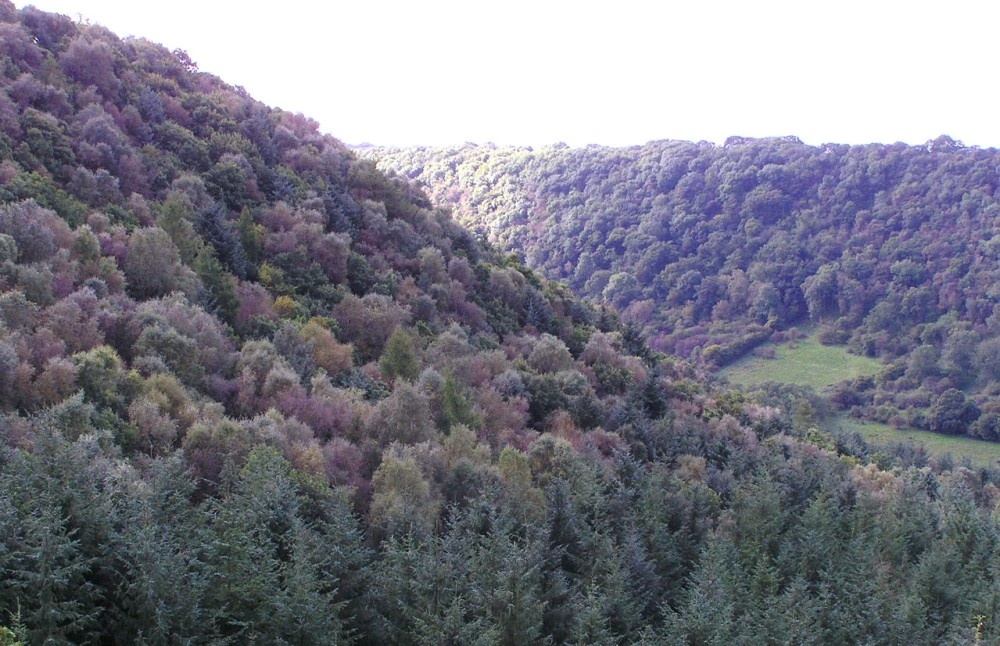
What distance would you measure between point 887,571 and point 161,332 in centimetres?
2383

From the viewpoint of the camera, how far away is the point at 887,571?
25.6 metres

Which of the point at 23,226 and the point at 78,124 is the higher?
the point at 78,124

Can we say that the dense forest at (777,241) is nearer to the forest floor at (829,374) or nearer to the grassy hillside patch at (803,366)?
the forest floor at (829,374)

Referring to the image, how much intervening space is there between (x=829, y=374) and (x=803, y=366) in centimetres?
395

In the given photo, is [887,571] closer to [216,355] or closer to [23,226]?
[216,355]

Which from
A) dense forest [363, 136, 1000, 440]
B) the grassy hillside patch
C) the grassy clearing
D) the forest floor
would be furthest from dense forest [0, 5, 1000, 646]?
dense forest [363, 136, 1000, 440]

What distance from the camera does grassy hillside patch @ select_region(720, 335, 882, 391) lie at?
104188mm

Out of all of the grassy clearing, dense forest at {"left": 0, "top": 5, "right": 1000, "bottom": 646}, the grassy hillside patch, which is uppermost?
dense forest at {"left": 0, "top": 5, "right": 1000, "bottom": 646}

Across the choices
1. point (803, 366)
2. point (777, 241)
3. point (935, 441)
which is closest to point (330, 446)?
point (935, 441)

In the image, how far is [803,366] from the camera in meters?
109

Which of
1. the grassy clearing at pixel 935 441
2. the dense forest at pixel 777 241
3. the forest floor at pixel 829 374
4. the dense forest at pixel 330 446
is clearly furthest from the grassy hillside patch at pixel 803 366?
the dense forest at pixel 330 446

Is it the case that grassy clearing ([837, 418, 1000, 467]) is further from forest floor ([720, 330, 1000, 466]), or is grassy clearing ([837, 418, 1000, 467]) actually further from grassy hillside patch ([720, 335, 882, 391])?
grassy hillside patch ([720, 335, 882, 391])

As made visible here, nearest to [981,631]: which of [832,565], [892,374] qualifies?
[832,565]

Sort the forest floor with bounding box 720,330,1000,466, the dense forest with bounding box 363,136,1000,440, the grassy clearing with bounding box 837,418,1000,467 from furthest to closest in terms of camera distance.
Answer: the dense forest with bounding box 363,136,1000,440, the forest floor with bounding box 720,330,1000,466, the grassy clearing with bounding box 837,418,1000,467
